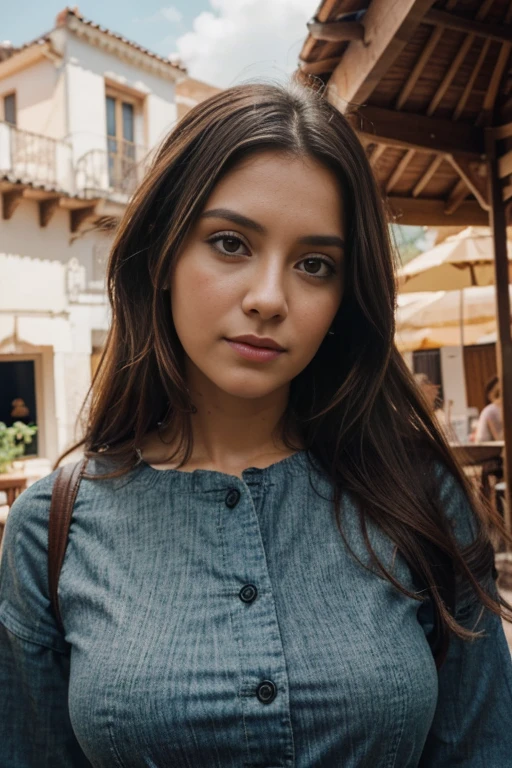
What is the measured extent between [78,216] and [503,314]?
9.75 metres

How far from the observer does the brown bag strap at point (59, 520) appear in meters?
1.18

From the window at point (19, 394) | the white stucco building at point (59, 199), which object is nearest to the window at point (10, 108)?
the white stucco building at point (59, 199)

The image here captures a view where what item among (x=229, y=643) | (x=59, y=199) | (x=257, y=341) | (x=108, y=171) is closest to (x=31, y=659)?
(x=229, y=643)

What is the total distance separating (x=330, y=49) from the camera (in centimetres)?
299

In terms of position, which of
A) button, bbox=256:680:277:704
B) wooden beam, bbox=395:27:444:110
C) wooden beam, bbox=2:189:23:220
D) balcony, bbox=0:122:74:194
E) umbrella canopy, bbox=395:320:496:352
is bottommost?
button, bbox=256:680:277:704

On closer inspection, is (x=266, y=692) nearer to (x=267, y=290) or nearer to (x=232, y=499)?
(x=232, y=499)

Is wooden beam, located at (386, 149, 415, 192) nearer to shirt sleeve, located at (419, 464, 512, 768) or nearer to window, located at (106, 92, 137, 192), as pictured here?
shirt sleeve, located at (419, 464, 512, 768)

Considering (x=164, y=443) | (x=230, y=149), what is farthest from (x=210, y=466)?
(x=230, y=149)

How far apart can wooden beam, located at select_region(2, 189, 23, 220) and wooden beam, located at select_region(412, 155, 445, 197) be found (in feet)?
25.4

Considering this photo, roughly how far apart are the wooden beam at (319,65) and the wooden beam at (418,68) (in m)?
0.44

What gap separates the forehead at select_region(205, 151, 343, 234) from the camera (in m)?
1.11

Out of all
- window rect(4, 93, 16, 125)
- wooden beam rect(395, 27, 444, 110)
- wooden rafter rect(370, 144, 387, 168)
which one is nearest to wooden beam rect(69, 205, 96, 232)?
window rect(4, 93, 16, 125)

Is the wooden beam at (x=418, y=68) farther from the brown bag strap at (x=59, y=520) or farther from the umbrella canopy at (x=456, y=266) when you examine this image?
the brown bag strap at (x=59, y=520)

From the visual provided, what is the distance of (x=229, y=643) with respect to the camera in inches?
41.0
